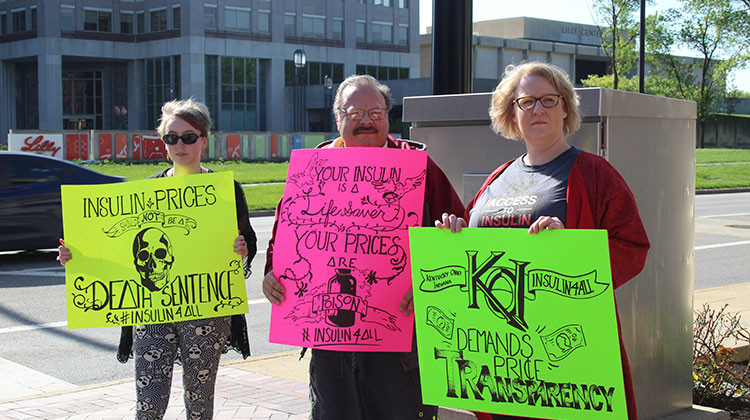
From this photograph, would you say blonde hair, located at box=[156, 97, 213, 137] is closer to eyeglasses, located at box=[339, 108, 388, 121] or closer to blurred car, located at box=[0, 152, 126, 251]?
eyeglasses, located at box=[339, 108, 388, 121]

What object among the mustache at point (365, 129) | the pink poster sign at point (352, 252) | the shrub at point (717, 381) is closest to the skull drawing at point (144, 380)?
the pink poster sign at point (352, 252)

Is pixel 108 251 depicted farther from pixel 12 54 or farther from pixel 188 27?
pixel 12 54

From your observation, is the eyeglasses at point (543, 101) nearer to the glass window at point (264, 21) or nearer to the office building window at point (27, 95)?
the glass window at point (264, 21)

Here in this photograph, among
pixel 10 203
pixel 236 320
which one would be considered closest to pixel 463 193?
pixel 236 320

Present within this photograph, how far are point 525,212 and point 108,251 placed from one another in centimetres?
207

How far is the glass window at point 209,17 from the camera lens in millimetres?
59319

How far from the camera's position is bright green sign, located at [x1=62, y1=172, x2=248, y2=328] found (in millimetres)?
3891

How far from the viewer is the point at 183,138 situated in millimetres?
4047

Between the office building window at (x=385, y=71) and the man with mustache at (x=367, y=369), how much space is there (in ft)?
214

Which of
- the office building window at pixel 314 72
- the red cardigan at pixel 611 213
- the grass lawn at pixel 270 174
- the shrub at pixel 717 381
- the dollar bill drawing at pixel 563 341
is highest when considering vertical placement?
the office building window at pixel 314 72

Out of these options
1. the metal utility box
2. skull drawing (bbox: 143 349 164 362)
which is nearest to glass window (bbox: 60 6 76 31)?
the metal utility box

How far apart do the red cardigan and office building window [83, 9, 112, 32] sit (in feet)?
206

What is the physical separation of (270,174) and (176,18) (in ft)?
108

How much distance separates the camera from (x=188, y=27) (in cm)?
5878
